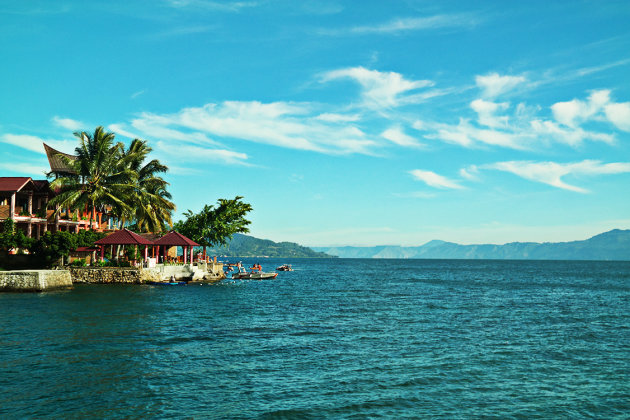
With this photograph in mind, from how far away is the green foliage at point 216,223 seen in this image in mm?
66700

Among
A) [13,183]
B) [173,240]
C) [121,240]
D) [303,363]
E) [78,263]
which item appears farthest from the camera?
[173,240]

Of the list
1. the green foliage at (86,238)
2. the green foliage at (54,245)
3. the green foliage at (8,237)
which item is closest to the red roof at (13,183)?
the green foliage at (8,237)

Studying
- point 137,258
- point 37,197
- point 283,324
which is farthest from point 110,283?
point 283,324

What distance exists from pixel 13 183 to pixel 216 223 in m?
25.3

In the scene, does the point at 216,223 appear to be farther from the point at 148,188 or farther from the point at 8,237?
the point at 8,237

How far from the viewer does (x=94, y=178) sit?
51.8 metres

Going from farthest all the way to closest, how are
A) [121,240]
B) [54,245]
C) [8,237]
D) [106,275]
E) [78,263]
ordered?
[121,240] → [78,263] → [106,275] → [54,245] → [8,237]

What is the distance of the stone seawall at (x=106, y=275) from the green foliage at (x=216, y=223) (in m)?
16.6

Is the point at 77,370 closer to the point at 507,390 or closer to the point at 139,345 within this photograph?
the point at 139,345

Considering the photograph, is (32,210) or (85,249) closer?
(85,249)

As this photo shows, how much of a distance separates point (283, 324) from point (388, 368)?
11.3 meters

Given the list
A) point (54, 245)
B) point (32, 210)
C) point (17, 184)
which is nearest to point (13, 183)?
point (17, 184)

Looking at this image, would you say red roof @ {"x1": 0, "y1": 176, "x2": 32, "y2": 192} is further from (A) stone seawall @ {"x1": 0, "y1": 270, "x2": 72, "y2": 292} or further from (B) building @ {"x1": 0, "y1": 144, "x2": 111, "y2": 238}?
(A) stone seawall @ {"x1": 0, "y1": 270, "x2": 72, "y2": 292}

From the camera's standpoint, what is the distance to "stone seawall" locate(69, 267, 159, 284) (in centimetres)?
4897
